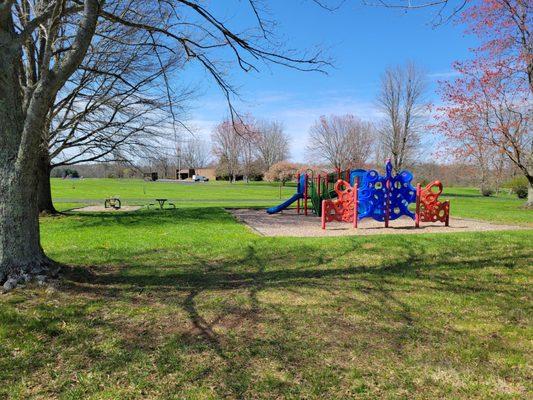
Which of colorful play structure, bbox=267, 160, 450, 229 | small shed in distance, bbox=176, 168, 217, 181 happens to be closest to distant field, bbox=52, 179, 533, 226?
colorful play structure, bbox=267, 160, 450, 229

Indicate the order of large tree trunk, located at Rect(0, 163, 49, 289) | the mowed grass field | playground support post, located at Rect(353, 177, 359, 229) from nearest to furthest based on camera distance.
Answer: the mowed grass field, large tree trunk, located at Rect(0, 163, 49, 289), playground support post, located at Rect(353, 177, 359, 229)

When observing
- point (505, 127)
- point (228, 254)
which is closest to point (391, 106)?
point (505, 127)

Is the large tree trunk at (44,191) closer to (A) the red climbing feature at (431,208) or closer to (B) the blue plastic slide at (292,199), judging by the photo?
(B) the blue plastic slide at (292,199)

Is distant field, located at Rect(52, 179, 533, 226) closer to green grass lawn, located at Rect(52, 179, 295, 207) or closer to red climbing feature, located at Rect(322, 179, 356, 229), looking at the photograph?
green grass lawn, located at Rect(52, 179, 295, 207)

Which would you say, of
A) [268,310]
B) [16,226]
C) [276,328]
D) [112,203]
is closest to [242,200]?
[112,203]

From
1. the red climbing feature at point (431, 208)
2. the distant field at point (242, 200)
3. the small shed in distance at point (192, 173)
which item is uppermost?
the small shed in distance at point (192, 173)

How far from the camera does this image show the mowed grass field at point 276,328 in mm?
2918

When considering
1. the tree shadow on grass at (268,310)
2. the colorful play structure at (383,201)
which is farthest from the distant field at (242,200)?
the tree shadow on grass at (268,310)

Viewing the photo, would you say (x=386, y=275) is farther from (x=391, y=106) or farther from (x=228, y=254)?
(x=391, y=106)

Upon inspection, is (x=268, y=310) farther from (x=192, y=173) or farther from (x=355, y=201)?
(x=192, y=173)

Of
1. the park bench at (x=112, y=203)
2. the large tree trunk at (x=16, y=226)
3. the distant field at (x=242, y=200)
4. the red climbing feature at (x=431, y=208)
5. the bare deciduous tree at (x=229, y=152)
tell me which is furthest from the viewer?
the bare deciduous tree at (x=229, y=152)

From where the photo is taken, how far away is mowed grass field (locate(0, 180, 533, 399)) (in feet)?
9.57

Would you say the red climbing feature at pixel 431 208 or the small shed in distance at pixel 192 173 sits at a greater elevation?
the small shed in distance at pixel 192 173

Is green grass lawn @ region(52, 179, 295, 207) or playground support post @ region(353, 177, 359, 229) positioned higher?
playground support post @ region(353, 177, 359, 229)
